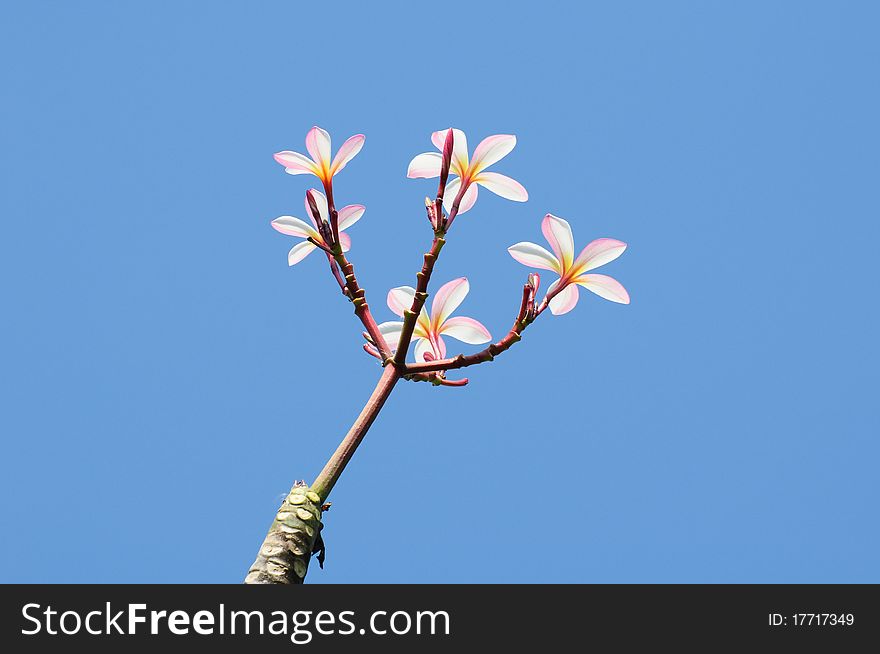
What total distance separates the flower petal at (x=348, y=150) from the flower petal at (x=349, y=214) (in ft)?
0.24

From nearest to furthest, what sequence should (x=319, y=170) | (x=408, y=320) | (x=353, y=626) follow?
(x=353, y=626) < (x=408, y=320) < (x=319, y=170)

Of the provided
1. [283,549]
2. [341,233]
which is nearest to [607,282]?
[341,233]

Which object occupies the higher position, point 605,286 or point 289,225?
point 289,225

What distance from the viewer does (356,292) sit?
4.36 ft

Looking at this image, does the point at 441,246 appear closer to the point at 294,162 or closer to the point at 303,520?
the point at 294,162

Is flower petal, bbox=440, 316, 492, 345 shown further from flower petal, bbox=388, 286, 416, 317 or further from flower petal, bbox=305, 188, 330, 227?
flower petal, bbox=305, 188, 330, 227

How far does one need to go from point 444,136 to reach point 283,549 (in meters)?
0.76

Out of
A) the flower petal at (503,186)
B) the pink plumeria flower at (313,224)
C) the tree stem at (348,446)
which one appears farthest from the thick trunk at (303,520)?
the flower petal at (503,186)

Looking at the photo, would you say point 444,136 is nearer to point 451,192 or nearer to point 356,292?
point 451,192

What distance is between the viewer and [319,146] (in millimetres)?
1347

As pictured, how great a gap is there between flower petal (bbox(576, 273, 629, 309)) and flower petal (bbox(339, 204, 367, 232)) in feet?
1.33

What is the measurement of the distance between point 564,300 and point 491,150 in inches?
11.9

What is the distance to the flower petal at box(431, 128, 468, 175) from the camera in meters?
1.29

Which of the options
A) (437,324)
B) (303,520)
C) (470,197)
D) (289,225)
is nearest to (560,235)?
(470,197)
